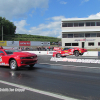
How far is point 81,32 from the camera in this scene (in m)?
38.8

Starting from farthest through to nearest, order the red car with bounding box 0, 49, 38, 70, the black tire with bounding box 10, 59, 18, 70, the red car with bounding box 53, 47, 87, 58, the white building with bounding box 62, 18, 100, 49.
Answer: the white building with bounding box 62, 18, 100, 49 < the red car with bounding box 53, 47, 87, 58 < the black tire with bounding box 10, 59, 18, 70 < the red car with bounding box 0, 49, 38, 70

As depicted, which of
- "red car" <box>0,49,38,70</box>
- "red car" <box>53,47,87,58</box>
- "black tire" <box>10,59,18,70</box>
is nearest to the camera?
"red car" <box>0,49,38,70</box>

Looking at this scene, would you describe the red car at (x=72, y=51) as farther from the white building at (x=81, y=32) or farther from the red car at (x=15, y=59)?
the white building at (x=81, y=32)

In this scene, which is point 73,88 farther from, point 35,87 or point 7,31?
point 7,31

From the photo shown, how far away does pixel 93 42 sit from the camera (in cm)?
3862

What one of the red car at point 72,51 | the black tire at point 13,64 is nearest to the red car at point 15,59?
the black tire at point 13,64

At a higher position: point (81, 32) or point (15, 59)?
point (81, 32)

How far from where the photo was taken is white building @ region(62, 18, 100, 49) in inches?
1513

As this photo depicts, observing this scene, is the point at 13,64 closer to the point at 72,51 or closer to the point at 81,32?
the point at 72,51

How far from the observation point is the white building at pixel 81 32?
38.4 m

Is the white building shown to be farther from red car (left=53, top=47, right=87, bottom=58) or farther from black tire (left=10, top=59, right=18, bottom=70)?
black tire (left=10, top=59, right=18, bottom=70)

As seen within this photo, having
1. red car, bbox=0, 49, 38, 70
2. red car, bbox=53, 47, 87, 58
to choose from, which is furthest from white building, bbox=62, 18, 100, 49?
red car, bbox=0, 49, 38, 70

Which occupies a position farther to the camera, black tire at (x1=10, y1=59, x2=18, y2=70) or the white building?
the white building

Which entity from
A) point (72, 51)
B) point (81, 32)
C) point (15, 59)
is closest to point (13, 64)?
point (15, 59)
